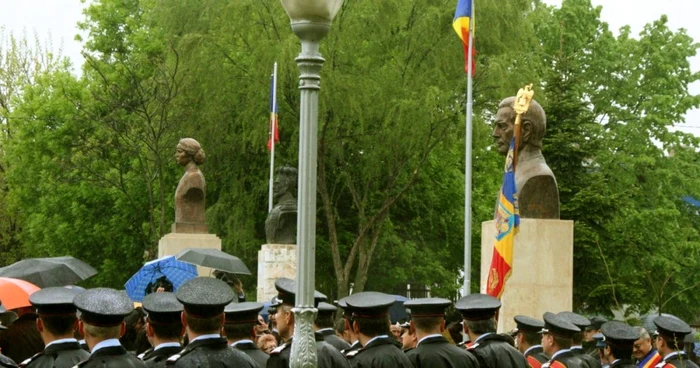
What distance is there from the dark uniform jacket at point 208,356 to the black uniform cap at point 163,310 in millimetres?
491

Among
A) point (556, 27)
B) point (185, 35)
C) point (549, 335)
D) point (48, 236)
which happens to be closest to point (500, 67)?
point (185, 35)

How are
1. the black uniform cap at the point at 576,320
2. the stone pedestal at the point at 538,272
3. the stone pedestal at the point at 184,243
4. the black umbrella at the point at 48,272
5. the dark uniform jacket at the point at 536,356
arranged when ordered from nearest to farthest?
the dark uniform jacket at the point at 536,356, the black uniform cap at the point at 576,320, the black umbrella at the point at 48,272, the stone pedestal at the point at 538,272, the stone pedestal at the point at 184,243

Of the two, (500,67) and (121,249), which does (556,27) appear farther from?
(121,249)

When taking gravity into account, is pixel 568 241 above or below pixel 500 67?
below

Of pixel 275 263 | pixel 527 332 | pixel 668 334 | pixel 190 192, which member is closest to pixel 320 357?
pixel 527 332

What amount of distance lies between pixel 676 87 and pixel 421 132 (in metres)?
14.8

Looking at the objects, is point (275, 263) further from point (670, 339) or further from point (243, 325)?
point (243, 325)

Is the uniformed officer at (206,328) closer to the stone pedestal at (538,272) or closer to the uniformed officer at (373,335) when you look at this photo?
the uniformed officer at (373,335)

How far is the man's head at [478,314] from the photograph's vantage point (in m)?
10.1

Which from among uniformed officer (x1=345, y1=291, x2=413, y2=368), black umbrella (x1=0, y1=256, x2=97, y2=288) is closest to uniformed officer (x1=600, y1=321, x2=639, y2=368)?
uniformed officer (x1=345, y1=291, x2=413, y2=368)

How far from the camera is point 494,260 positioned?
16422 millimetres

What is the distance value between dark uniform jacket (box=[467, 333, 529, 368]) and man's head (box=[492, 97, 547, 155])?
23.0 feet

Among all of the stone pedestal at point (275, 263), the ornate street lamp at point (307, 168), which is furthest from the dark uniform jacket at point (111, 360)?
the stone pedestal at point (275, 263)

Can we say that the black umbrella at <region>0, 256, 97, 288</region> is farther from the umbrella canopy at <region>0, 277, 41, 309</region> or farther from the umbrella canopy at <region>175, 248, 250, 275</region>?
the umbrella canopy at <region>175, 248, 250, 275</region>
